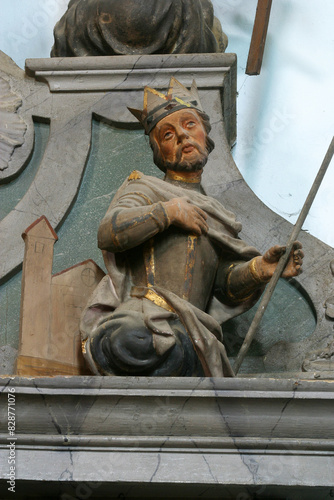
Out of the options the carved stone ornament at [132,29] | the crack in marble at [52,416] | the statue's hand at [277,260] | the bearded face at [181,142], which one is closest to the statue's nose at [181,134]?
the bearded face at [181,142]

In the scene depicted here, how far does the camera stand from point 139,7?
446cm

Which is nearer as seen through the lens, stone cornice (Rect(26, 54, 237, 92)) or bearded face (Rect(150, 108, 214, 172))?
bearded face (Rect(150, 108, 214, 172))

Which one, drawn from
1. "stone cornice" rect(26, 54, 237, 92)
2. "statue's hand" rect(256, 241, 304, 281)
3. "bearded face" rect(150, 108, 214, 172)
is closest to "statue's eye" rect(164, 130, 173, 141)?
"bearded face" rect(150, 108, 214, 172)

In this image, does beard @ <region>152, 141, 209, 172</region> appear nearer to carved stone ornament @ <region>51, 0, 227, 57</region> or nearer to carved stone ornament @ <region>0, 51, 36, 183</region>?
carved stone ornament @ <region>0, 51, 36, 183</region>

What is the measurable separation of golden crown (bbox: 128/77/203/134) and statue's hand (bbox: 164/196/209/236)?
346 millimetres

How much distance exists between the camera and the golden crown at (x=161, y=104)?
12.3ft

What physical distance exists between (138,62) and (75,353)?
143 centimetres

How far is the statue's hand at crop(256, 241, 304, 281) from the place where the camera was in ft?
11.5

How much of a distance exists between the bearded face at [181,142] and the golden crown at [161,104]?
0.07ft

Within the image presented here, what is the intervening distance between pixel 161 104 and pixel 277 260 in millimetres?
670

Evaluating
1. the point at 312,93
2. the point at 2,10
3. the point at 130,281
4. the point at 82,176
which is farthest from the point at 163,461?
the point at 2,10

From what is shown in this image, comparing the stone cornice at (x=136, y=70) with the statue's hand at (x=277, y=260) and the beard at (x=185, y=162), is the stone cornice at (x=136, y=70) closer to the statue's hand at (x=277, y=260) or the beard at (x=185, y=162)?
the beard at (x=185, y=162)

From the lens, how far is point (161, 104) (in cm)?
377

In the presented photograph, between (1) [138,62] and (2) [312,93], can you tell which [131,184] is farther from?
(2) [312,93]
